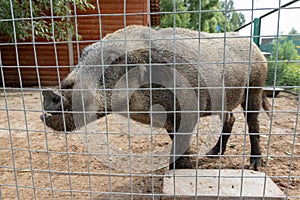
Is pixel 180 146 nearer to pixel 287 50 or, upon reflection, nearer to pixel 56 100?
pixel 56 100

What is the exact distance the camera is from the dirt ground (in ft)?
6.61

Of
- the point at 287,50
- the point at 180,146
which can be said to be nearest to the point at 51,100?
the point at 180,146

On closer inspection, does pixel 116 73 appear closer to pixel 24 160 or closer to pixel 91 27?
pixel 24 160

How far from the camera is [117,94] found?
7.66 ft

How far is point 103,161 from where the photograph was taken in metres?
3.39

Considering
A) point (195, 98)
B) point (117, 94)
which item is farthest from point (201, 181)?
point (117, 94)

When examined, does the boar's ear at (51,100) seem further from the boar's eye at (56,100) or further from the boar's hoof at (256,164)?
the boar's hoof at (256,164)

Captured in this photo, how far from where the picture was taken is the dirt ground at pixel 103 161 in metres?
2.02

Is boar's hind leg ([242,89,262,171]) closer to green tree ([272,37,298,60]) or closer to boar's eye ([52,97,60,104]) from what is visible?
boar's eye ([52,97,60,104])

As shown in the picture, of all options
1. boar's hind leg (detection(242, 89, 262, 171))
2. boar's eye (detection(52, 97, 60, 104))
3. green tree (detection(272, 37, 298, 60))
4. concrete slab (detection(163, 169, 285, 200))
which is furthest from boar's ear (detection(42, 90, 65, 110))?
green tree (detection(272, 37, 298, 60))

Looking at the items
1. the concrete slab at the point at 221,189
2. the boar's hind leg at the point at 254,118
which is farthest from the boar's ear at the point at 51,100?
the boar's hind leg at the point at 254,118

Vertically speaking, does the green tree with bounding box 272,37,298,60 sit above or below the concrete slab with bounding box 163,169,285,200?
above

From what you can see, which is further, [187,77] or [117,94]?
[187,77]

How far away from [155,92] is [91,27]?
712 cm
